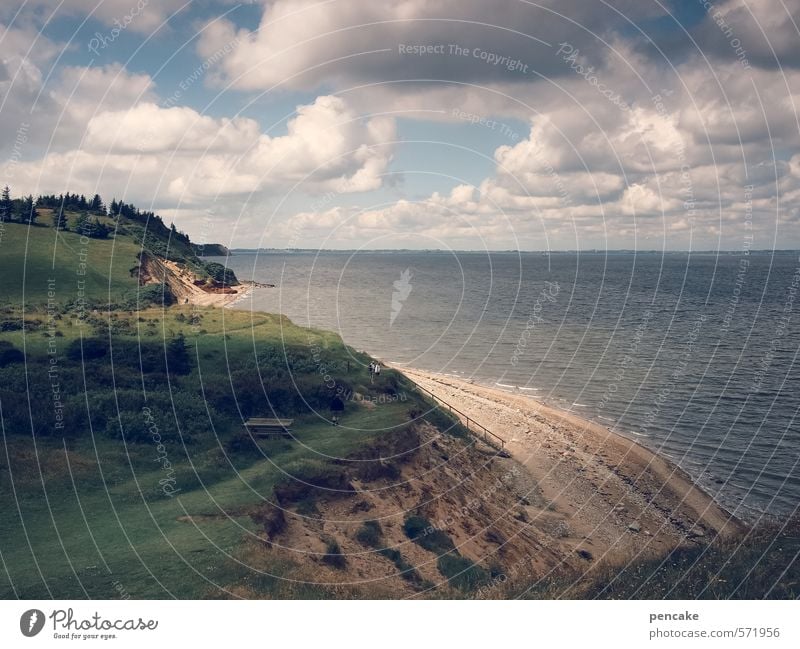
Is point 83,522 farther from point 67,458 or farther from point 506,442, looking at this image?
point 506,442

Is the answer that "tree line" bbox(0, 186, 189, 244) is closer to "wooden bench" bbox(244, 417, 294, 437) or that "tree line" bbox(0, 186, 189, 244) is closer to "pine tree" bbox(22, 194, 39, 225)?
"pine tree" bbox(22, 194, 39, 225)

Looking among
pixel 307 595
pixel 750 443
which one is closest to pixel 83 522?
pixel 307 595

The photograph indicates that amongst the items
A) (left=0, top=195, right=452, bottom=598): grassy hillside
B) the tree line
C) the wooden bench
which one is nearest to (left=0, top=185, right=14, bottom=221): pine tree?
the tree line

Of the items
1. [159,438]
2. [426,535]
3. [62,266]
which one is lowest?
[426,535]

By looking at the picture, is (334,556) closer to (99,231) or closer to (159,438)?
(159,438)

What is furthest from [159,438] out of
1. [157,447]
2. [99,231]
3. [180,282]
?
[99,231]

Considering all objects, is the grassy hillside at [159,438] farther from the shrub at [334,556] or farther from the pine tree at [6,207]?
the pine tree at [6,207]
